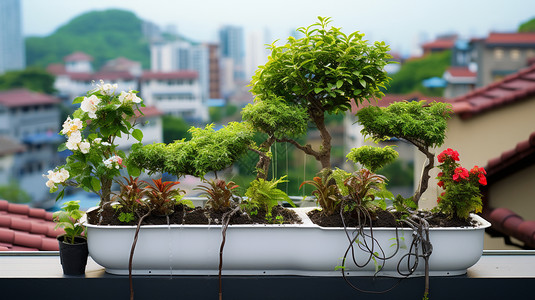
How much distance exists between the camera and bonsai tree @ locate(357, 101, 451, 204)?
2.18 metres

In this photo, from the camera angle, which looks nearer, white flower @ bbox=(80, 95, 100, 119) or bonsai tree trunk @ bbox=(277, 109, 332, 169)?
white flower @ bbox=(80, 95, 100, 119)

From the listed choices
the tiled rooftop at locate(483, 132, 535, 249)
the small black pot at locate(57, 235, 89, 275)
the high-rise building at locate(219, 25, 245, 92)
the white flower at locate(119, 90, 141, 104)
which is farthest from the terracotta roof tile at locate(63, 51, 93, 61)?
the small black pot at locate(57, 235, 89, 275)

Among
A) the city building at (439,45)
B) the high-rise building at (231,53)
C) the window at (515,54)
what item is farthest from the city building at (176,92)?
the window at (515,54)

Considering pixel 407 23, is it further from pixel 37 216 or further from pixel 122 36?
pixel 37 216

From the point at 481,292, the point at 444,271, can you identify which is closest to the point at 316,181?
the point at 444,271

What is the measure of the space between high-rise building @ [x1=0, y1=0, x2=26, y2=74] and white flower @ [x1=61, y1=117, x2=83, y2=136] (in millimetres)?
39818

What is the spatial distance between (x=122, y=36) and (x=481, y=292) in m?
38.9

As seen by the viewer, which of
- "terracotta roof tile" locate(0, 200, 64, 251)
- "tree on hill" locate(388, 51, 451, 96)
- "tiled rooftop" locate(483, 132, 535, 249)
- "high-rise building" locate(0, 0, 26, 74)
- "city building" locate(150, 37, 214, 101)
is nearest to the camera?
"terracotta roof tile" locate(0, 200, 64, 251)

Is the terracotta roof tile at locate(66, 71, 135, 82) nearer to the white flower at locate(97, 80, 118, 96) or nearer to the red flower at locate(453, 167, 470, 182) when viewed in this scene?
the white flower at locate(97, 80, 118, 96)

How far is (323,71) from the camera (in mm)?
2230

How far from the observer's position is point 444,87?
3453 cm

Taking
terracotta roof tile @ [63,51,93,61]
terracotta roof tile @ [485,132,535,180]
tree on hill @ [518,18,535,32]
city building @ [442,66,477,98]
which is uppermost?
tree on hill @ [518,18,535,32]

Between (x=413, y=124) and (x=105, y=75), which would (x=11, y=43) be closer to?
(x=105, y=75)

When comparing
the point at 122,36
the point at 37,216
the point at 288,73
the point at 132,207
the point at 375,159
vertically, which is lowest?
the point at 37,216
